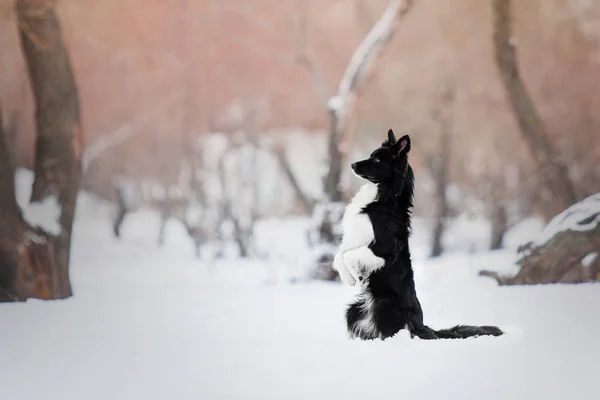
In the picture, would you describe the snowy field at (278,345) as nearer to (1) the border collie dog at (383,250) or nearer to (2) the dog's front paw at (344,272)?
(1) the border collie dog at (383,250)

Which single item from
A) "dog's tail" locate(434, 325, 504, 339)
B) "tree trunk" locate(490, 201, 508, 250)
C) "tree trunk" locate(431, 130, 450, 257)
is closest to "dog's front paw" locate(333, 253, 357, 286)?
"dog's tail" locate(434, 325, 504, 339)

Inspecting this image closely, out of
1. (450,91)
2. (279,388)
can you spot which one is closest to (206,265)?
(450,91)

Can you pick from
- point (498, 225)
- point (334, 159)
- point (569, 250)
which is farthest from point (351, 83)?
point (498, 225)

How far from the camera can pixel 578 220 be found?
14.5 feet

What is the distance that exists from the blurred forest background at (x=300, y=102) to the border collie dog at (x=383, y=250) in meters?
4.08

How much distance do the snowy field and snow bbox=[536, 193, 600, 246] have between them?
1.30 ft

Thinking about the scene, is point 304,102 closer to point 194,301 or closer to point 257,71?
point 257,71

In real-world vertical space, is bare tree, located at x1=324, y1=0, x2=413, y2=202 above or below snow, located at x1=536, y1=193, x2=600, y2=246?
above

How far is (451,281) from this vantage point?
5.29m

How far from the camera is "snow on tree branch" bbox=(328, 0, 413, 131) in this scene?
5.62m

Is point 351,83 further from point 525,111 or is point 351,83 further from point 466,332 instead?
point 466,332

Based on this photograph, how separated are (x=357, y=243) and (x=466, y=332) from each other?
561mm

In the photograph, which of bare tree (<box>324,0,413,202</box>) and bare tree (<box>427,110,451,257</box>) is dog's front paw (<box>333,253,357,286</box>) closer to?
bare tree (<box>324,0,413,202</box>)

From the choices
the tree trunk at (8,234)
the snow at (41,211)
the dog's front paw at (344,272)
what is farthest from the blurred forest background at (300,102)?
the dog's front paw at (344,272)
